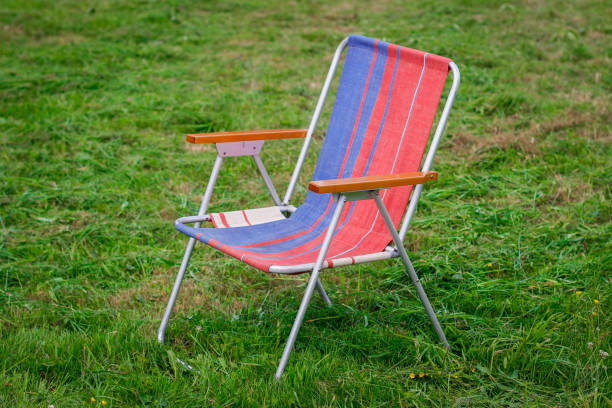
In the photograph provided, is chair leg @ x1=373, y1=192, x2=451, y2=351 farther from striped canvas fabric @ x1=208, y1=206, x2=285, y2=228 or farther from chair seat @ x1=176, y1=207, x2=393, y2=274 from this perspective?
striped canvas fabric @ x1=208, y1=206, x2=285, y2=228

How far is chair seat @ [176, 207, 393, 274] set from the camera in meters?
2.12

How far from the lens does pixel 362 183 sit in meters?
1.99

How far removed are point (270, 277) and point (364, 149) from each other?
2.70 ft

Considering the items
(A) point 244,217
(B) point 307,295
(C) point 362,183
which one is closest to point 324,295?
(A) point 244,217

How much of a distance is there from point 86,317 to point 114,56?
200 inches

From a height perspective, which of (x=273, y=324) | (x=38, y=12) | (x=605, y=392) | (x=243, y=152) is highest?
(x=243, y=152)

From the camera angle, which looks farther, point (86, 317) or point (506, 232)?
point (506, 232)

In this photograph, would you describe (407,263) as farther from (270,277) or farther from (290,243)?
(270,277)

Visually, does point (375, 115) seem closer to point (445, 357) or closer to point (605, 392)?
point (445, 357)

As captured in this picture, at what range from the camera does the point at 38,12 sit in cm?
918

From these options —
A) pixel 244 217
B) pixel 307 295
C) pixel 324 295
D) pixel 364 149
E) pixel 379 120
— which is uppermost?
pixel 379 120

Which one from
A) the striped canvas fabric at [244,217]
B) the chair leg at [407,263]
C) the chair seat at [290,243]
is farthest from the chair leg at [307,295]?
the striped canvas fabric at [244,217]

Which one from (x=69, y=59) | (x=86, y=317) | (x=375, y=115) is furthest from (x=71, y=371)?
(x=69, y=59)

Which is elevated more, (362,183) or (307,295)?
(362,183)
